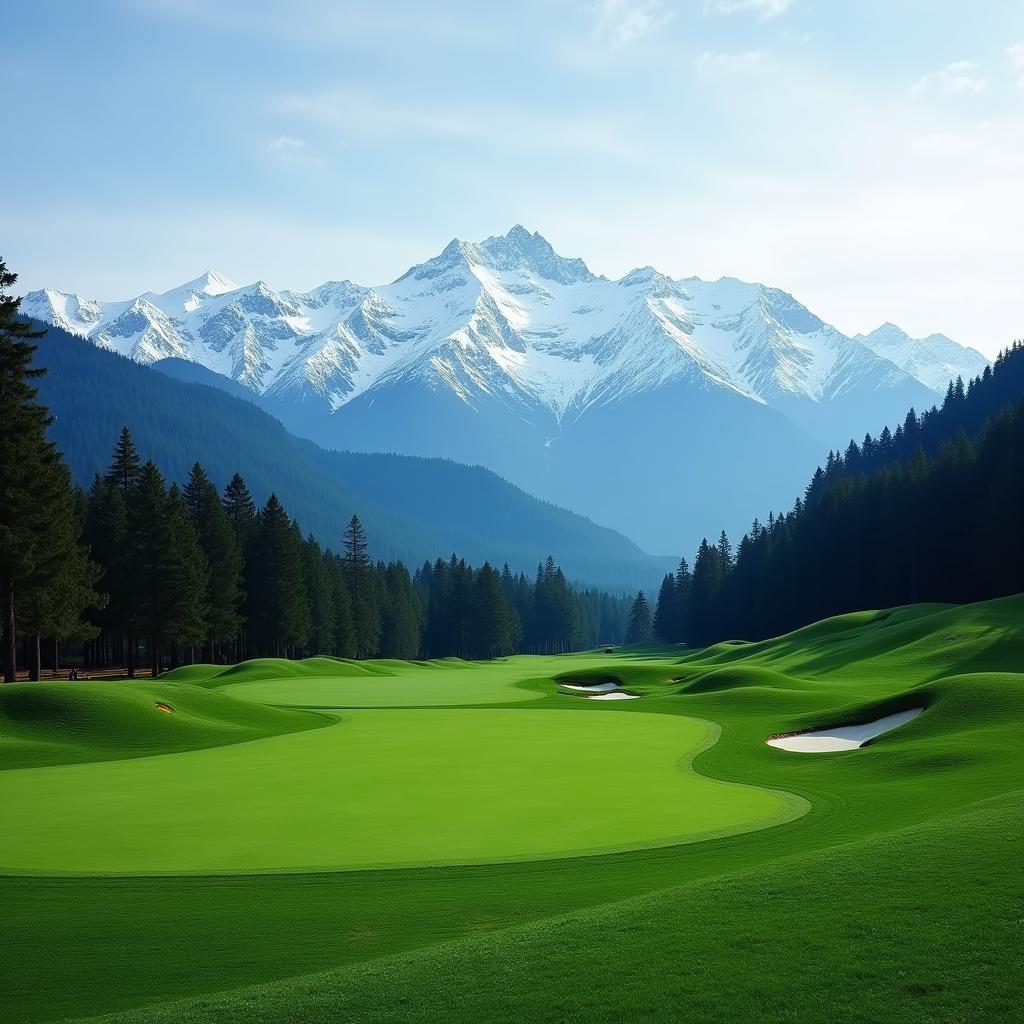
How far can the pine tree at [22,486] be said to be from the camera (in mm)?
45625

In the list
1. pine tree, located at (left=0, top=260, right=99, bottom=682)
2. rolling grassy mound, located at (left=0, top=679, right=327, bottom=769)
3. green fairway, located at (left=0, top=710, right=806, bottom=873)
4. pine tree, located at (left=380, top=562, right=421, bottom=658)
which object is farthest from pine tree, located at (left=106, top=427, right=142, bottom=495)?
green fairway, located at (left=0, top=710, right=806, bottom=873)

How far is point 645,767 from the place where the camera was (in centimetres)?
2670

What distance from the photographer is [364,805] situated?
832 inches


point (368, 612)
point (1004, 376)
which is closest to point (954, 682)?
point (368, 612)

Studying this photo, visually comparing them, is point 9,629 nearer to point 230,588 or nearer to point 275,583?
point 230,588

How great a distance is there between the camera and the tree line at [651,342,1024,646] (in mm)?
82312

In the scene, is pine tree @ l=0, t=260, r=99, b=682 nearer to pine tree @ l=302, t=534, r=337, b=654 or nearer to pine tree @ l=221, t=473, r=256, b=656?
pine tree @ l=221, t=473, r=256, b=656

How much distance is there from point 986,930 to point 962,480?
87204mm

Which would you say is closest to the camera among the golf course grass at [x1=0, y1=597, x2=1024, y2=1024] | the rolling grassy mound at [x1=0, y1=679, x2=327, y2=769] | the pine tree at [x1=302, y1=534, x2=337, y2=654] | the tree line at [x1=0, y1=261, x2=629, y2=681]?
the golf course grass at [x1=0, y1=597, x2=1024, y2=1024]

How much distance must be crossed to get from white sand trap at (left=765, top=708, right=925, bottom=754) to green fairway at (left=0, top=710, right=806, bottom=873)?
2.77 m

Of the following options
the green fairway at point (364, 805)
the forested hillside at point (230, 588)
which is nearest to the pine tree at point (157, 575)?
the forested hillside at point (230, 588)

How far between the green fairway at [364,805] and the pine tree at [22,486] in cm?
2060

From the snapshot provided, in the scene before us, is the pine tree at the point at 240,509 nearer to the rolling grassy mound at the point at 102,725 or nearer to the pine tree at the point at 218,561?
the pine tree at the point at 218,561

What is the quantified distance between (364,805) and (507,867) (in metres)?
6.04
